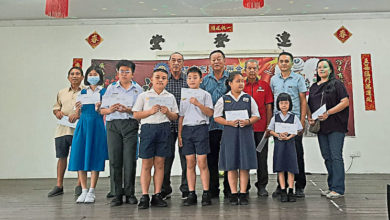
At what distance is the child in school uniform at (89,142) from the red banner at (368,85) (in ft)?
13.9

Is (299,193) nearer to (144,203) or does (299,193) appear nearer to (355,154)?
(144,203)

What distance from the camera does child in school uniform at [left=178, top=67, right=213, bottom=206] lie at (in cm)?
280

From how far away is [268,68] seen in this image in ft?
17.5

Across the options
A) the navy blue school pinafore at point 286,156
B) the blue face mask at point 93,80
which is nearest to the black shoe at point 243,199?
the navy blue school pinafore at point 286,156

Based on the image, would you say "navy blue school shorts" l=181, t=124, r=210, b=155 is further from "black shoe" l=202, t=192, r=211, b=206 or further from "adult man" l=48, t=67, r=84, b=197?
"adult man" l=48, t=67, r=84, b=197

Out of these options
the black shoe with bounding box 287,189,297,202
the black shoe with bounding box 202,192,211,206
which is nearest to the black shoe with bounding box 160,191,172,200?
the black shoe with bounding box 202,192,211,206

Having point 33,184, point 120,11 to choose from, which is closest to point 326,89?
point 120,11

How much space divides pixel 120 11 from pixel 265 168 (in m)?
3.51

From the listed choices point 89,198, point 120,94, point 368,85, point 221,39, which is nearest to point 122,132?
point 120,94

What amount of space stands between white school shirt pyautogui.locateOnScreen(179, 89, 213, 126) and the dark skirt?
76 cm

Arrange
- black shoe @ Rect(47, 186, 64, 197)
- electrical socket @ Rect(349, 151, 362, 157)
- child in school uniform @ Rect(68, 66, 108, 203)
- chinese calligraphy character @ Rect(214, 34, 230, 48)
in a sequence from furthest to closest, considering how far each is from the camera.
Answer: chinese calligraphy character @ Rect(214, 34, 230, 48) < electrical socket @ Rect(349, 151, 362, 157) < black shoe @ Rect(47, 186, 64, 197) < child in school uniform @ Rect(68, 66, 108, 203)

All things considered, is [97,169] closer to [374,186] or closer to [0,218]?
[0,218]

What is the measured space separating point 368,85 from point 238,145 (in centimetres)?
353

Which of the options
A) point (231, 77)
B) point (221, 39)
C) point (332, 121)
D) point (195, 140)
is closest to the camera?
point (195, 140)
